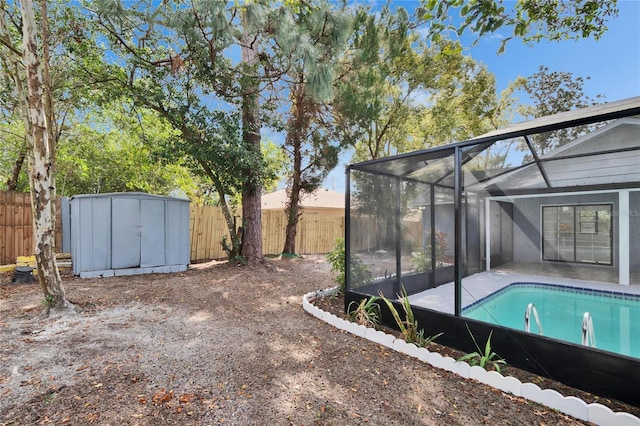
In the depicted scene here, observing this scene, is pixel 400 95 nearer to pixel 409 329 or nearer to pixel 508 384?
pixel 409 329

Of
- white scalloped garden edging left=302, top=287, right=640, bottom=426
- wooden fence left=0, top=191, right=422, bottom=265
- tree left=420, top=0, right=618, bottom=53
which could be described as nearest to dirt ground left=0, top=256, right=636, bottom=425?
white scalloped garden edging left=302, top=287, right=640, bottom=426

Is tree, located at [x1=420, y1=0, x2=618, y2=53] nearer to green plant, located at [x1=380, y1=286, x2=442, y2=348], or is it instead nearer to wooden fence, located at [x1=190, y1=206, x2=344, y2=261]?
green plant, located at [x1=380, y1=286, x2=442, y2=348]

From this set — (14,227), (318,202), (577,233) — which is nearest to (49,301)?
(14,227)

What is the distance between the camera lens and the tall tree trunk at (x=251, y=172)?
6.40 meters

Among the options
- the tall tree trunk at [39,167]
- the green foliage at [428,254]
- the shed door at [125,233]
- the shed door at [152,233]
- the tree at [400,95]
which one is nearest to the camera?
the tall tree trunk at [39,167]

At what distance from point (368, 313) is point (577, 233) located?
601cm

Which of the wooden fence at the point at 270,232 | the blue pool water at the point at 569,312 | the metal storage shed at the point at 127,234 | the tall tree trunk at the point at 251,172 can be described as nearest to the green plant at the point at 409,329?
the blue pool water at the point at 569,312

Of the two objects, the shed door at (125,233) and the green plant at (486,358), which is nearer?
the green plant at (486,358)

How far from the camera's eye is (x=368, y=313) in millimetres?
3551

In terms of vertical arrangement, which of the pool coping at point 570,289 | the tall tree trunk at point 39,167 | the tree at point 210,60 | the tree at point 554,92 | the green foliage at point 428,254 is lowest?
the pool coping at point 570,289

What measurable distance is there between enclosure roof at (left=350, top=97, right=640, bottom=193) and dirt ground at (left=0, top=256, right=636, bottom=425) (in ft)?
6.79

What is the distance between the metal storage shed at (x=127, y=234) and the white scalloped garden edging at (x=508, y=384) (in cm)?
463

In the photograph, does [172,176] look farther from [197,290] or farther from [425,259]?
[425,259]

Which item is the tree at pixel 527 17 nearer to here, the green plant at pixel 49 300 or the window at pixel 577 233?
the window at pixel 577 233
